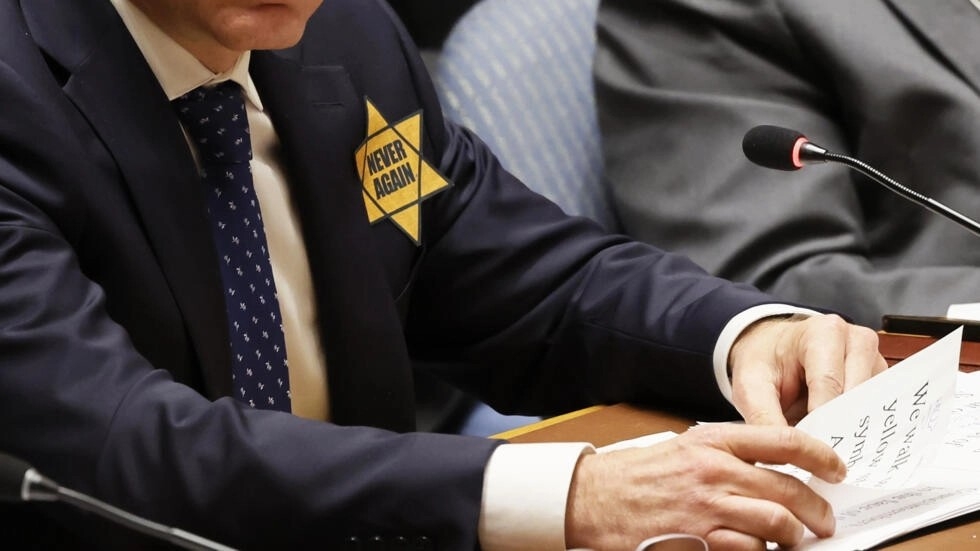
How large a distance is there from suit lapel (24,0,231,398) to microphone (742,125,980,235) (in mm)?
500

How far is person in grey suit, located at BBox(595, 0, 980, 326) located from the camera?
1.92 m

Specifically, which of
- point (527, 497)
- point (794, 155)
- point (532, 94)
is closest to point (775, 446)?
point (527, 497)

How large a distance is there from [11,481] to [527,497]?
34cm

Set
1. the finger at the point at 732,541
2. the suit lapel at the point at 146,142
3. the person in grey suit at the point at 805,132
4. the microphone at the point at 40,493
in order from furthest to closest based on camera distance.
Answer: the person in grey suit at the point at 805,132 → the suit lapel at the point at 146,142 → the finger at the point at 732,541 → the microphone at the point at 40,493

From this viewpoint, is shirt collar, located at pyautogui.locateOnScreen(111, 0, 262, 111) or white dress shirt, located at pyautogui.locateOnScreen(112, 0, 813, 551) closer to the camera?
white dress shirt, located at pyautogui.locateOnScreen(112, 0, 813, 551)

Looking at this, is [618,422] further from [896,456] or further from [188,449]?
[188,449]

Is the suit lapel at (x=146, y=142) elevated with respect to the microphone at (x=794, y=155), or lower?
elevated

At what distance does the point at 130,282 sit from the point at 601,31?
1.11 m

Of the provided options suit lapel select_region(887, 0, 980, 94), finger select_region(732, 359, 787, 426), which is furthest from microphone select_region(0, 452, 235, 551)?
suit lapel select_region(887, 0, 980, 94)

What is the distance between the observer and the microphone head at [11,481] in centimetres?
70

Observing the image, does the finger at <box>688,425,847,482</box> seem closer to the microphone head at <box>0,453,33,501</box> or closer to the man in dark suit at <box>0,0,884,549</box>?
the man in dark suit at <box>0,0,884,549</box>

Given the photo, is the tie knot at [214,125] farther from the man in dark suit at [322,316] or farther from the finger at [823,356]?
the finger at [823,356]

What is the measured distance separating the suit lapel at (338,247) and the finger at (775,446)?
1.45 ft

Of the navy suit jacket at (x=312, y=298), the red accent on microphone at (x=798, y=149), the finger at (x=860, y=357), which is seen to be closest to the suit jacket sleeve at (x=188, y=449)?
the navy suit jacket at (x=312, y=298)
